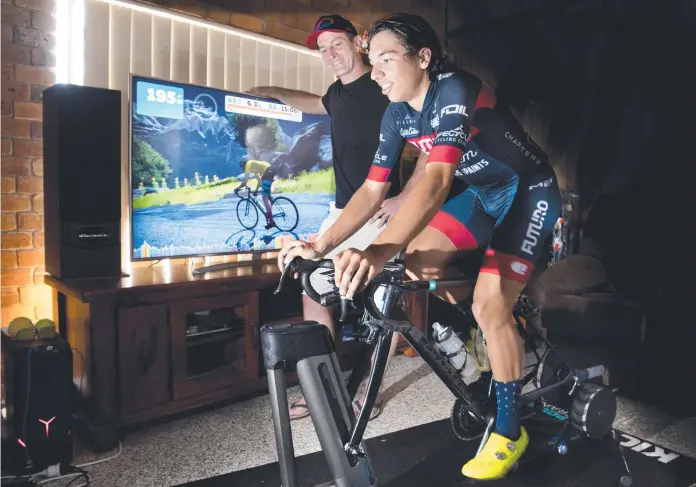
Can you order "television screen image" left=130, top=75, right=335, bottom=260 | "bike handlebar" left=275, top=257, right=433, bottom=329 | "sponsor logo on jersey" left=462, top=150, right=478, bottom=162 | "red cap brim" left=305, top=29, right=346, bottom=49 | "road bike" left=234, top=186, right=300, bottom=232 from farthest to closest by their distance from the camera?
1. "road bike" left=234, top=186, right=300, bottom=232
2. "television screen image" left=130, top=75, right=335, bottom=260
3. "red cap brim" left=305, top=29, right=346, bottom=49
4. "sponsor logo on jersey" left=462, top=150, right=478, bottom=162
5. "bike handlebar" left=275, top=257, right=433, bottom=329

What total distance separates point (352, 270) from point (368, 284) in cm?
16

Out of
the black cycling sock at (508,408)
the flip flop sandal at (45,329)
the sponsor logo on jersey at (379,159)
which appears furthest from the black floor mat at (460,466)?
the sponsor logo on jersey at (379,159)

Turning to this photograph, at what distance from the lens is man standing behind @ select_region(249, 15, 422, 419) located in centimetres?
209

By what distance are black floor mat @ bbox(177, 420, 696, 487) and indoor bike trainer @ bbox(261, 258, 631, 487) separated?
5 centimetres

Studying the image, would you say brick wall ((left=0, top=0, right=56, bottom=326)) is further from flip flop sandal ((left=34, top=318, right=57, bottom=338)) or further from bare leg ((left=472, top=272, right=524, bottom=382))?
bare leg ((left=472, top=272, right=524, bottom=382))

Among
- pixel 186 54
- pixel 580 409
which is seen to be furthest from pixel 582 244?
pixel 186 54

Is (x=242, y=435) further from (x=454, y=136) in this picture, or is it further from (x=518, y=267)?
(x=454, y=136)

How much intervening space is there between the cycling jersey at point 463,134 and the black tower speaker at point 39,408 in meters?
1.27

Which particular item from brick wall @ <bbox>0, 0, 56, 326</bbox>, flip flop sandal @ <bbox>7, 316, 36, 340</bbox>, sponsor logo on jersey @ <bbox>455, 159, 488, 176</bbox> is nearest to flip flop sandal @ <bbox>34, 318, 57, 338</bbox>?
flip flop sandal @ <bbox>7, 316, 36, 340</bbox>

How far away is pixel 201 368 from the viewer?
2.32 metres

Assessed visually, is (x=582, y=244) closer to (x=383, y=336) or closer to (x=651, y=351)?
(x=651, y=351)

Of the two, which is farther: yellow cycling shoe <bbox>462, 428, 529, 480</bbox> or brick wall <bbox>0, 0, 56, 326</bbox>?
brick wall <bbox>0, 0, 56, 326</bbox>

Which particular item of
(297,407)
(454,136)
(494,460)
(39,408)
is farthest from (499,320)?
(39,408)

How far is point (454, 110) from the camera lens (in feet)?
5.33
